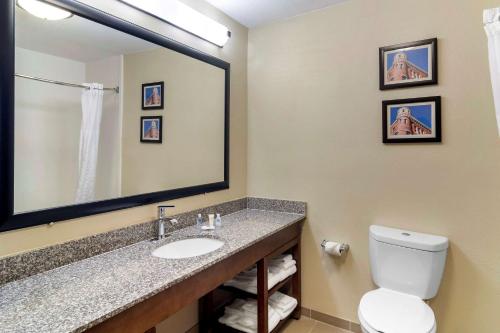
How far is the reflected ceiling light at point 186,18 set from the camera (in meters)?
1.61

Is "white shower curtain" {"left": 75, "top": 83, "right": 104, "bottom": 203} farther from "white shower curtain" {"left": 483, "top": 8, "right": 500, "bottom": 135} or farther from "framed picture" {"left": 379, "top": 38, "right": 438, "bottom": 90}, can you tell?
"white shower curtain" {"left": 483, "top": 8, "right": 500, "bottom": 135}

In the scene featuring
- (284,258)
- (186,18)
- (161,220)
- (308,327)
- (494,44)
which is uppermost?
(186,18)

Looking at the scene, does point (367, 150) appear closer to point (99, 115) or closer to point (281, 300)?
point (281, 300)

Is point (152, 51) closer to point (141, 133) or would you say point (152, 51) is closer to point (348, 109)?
point (141, 133)

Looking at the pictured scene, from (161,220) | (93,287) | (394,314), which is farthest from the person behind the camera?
(161,220)

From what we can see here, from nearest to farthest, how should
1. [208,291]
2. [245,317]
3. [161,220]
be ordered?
[208,291] < [161,220] < [245,317]

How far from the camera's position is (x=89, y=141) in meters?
1.41

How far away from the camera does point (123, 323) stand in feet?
3.24

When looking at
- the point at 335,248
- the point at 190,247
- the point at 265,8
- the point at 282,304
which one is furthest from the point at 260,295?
the point at 265,8

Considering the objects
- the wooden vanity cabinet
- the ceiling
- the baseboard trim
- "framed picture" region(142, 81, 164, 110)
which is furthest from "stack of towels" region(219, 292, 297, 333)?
the ceiling

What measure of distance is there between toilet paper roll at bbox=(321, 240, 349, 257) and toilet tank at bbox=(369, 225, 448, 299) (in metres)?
0.24

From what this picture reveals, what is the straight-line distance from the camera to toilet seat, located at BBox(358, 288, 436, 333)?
54.4 inches

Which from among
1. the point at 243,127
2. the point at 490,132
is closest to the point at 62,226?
the point at 243,127

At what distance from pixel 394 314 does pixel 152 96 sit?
1.76 m
